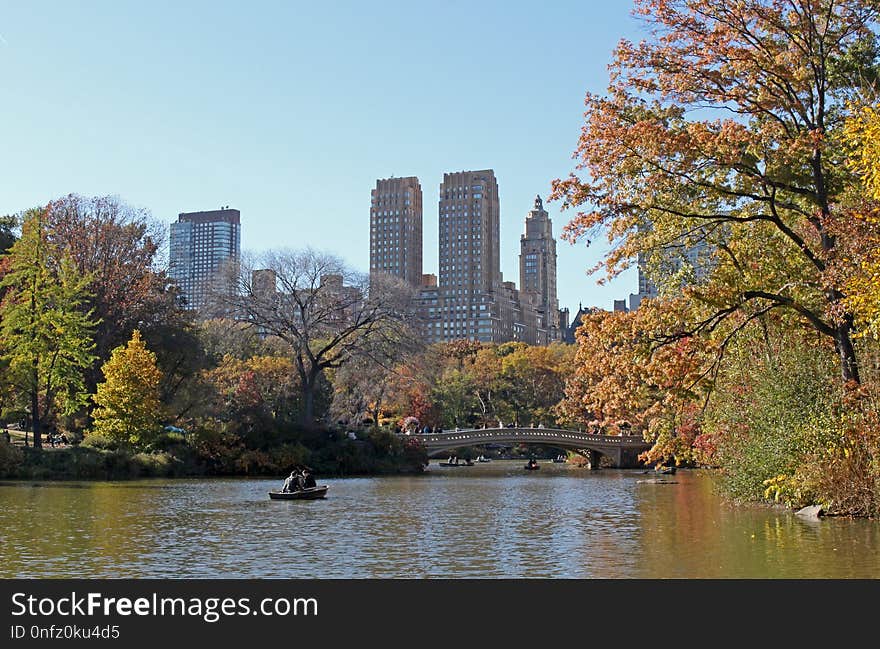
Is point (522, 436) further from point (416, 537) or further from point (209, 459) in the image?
point (416, 537)

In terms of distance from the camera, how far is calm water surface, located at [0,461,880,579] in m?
17.1

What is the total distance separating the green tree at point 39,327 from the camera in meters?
46.8

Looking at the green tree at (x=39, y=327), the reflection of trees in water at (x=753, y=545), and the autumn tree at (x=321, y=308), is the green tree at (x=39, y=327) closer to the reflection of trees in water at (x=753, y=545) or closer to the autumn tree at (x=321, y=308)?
the autumn tree at (x=321, y=308)

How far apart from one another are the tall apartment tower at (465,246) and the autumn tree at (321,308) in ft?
430

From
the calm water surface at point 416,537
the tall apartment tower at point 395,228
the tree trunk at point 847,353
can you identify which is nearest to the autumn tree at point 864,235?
the tree trunk at point 847,353

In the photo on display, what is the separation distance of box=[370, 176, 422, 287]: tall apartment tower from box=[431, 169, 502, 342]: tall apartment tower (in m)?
5.49

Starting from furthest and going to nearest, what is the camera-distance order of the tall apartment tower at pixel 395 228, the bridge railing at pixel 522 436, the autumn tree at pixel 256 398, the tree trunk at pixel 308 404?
the tall apartment tower at pixel 395 228 < the bridge railing at pixel 522 436 < the tree trunk at pixel 308 404 < the autumn tree at pixel 256 398

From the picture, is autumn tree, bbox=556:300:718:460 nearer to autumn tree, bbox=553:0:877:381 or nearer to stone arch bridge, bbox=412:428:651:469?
autumn tree, bbox=553:0:877:381

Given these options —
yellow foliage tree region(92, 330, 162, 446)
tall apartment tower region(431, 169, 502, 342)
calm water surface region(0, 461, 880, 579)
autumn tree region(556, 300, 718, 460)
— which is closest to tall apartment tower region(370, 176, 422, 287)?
tall apartment tower region(431, 169, 502, 342)

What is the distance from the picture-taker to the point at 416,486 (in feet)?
145

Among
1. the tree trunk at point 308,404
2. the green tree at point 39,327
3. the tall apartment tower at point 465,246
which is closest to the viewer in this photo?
the green tree at point 39,327

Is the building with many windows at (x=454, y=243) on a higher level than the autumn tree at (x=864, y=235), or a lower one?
higher
